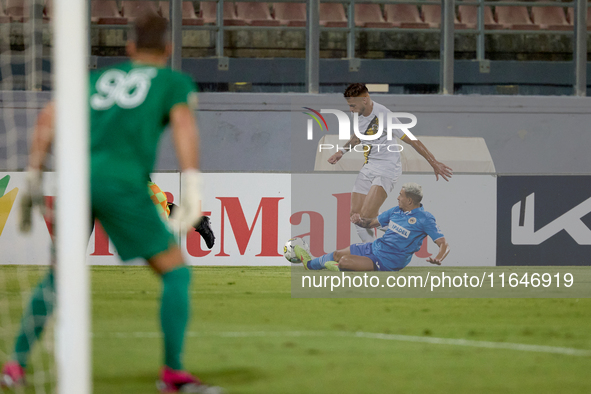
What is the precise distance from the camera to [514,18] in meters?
14.0

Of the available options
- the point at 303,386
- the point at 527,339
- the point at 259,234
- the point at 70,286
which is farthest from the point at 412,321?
the point at 259,234

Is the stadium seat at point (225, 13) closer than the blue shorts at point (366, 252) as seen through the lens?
No

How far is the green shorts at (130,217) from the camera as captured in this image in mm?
2998

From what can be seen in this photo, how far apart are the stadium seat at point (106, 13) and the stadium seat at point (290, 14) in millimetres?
2507

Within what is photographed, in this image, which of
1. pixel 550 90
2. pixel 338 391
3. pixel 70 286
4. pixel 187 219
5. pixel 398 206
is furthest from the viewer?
pixel 550 90

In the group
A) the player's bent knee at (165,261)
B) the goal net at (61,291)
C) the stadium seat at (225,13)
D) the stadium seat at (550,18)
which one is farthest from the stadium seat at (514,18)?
the player's bent knee at (165,261)

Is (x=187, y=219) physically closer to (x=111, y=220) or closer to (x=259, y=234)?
(x=111, y=220)

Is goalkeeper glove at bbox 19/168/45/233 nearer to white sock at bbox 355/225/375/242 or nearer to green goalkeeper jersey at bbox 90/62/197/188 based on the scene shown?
green goalkeeper jersey at bbox 90/62/197/188

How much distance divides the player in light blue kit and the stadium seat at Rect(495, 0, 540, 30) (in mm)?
6215

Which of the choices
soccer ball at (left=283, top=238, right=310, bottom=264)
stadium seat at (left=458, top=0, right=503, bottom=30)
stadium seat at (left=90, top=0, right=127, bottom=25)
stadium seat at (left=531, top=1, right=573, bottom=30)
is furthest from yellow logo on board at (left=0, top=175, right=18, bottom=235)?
stadium seat at (left=531, top=1, right=573, bottom=30)

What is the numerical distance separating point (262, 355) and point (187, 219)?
132cm

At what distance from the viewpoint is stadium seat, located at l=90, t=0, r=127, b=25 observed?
12.5 metres

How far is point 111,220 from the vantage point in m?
3.03

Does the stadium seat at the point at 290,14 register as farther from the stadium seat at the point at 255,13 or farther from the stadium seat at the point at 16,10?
the stadium seat at the point at 16,10
